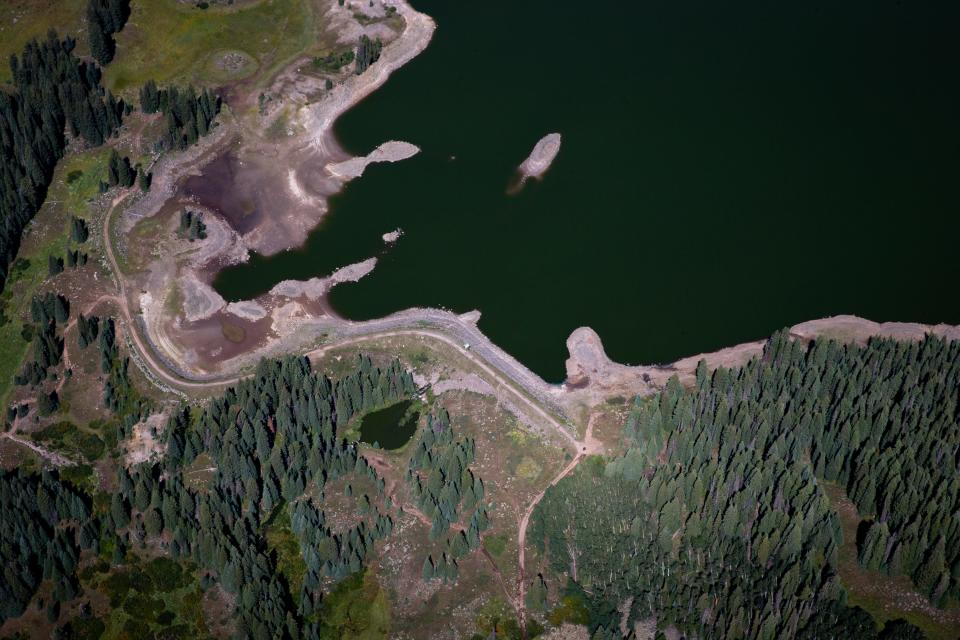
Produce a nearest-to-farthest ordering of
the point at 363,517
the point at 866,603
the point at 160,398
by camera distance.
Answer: the point at 866,603 → the point at 363,517 → the point at 160,398

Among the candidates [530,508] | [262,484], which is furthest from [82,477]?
[530,508]

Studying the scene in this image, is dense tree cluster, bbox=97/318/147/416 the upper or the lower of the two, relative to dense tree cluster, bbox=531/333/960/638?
lower

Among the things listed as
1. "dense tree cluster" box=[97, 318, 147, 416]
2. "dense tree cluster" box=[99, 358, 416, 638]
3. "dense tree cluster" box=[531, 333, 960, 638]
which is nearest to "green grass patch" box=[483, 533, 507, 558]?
"dense tree cluster" box=[531, 333, 960, 638]

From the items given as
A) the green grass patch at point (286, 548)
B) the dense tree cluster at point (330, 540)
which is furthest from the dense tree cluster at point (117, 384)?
the dense tree cluster at point (330, 540)

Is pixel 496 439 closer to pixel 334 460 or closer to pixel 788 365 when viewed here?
pixel 334 460

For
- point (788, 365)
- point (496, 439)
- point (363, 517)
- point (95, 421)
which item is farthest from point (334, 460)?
point (788, 365)

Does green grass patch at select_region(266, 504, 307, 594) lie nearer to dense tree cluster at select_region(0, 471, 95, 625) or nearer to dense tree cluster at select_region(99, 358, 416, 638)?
dense tree cluster at select_region(99, 358, 416, 638)

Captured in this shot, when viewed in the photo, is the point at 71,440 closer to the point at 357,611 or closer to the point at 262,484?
the point at 262,484
